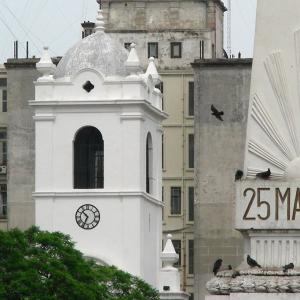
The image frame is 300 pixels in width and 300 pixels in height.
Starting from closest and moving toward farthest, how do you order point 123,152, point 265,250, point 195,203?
point 265,250
point 123,152
point 195,203

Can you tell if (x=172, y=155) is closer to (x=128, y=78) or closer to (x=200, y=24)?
(x=200, y=24)

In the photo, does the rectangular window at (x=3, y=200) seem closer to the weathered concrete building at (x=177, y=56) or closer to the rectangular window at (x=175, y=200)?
the weathered concrete building at (x=177, y=56)

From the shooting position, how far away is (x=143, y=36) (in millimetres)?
139625

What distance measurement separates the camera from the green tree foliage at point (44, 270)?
3282 inches

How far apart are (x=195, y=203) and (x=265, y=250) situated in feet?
216

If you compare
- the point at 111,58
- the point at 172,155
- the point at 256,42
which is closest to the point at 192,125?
the point at 172,155

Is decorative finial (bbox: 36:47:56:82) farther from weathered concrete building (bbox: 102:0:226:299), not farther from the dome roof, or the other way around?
weathered concrete building (bbox: 102:0:226:299)

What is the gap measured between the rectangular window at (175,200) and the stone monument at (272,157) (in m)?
67.3

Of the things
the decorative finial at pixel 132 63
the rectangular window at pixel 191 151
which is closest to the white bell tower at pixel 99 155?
the decorative finial at pixel 132 63

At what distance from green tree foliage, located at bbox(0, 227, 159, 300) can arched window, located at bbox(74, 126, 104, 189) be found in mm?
19289

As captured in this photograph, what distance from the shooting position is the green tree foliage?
8338 centimetres

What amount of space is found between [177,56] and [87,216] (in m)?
27.6

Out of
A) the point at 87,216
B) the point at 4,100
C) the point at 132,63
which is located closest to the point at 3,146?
the point at 4,100

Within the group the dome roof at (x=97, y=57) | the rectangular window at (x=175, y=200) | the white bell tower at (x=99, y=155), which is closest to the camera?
the white bell tower at (x=99, y=155)
